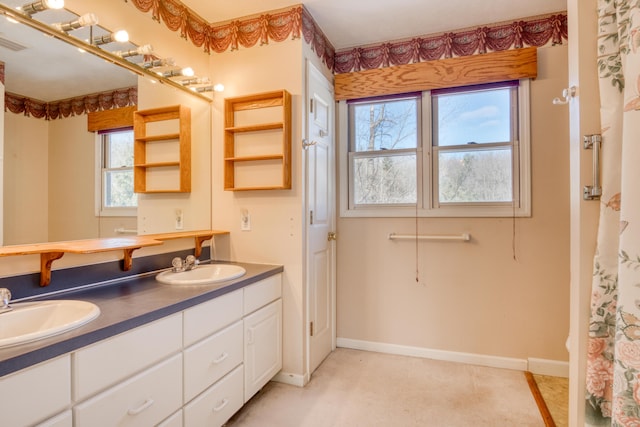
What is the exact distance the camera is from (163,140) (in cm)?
206

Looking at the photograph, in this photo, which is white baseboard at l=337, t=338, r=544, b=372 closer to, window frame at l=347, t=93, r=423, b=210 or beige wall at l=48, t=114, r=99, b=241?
window frame at l=347, t=93, r=423, b=210

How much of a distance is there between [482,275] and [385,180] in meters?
1.03

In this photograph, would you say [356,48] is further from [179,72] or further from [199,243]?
[199,243]

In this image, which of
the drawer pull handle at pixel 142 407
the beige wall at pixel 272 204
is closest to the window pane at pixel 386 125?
the beige wall at pixel 272 204

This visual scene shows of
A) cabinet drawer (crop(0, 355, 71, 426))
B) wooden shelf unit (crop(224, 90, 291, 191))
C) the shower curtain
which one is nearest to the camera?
cabinet drawer (crop(0, 355, 71, 426))

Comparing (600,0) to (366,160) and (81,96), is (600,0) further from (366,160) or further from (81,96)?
(81,96)

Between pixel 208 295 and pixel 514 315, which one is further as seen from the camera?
pixel 514 315

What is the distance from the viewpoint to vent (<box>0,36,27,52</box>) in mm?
1316

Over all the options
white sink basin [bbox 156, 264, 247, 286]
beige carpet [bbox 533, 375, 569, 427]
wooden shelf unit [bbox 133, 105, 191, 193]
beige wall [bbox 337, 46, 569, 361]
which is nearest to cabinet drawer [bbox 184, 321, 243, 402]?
white sink basin [bbox 156, 264, 247, 286]

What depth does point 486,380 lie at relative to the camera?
7.36 feet

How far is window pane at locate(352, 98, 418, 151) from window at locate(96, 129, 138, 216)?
1687 mm

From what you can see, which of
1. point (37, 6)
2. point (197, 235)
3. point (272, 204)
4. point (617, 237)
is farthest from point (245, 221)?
point (617, 237)

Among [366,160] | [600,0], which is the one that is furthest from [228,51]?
[600,0]

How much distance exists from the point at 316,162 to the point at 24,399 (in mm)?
1908
